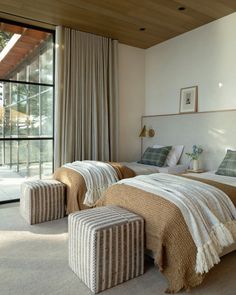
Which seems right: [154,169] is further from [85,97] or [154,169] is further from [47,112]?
[47,112]

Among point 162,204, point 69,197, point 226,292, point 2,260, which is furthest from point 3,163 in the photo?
point 226,292

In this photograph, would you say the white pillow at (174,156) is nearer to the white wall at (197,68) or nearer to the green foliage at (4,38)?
the white wall at (197,68)

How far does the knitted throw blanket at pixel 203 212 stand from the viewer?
1.86 metres

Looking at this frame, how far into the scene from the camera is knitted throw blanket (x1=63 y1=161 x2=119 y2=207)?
3148 millimetres

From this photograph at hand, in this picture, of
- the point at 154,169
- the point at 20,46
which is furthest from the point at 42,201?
the point at 20,46

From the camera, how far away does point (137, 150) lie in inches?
211

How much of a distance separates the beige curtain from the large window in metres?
0.28

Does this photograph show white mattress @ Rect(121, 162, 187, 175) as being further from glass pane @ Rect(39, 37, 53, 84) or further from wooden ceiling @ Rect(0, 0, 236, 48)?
wooden ceiling @ Rect(0, 0, 236, 48)

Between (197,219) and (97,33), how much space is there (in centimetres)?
371

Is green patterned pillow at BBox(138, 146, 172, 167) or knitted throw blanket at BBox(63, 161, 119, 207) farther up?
green patterned pillow at BBox(138, 146, 172, 167)

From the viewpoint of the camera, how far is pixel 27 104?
4254mm

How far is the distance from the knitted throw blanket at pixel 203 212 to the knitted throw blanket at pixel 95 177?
88 cm

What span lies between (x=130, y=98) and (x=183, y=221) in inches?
142

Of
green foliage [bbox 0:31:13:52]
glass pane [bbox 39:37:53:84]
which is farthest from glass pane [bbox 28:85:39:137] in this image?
green foliage [bbox 0:31:13:52]
